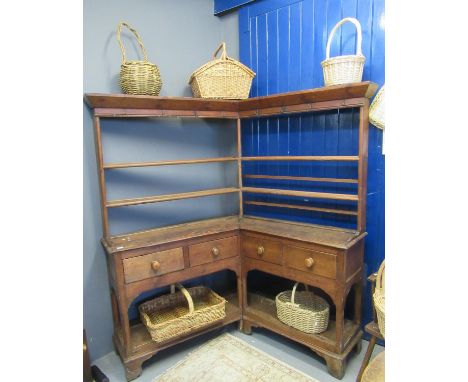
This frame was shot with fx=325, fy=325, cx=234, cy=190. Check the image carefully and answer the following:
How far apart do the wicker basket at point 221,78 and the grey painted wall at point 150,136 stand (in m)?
0.33

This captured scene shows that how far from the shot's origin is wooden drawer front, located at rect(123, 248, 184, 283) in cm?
187

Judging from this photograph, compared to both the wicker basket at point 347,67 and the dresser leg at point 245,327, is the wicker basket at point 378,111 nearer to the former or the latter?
the wicker basket at point 347,67

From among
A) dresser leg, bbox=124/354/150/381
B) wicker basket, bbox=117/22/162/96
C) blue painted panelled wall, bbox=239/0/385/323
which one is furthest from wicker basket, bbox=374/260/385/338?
wicker basket, bbox=117/22/162/96

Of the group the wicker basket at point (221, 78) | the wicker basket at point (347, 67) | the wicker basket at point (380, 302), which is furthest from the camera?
the wicker basket at point (221, 78)

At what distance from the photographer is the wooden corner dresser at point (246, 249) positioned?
1.86 metres

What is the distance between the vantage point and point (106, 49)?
2055mm

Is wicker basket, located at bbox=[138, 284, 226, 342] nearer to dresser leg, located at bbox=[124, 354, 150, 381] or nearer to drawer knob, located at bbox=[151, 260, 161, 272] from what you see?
dresser leg, located at bbox=[124, 354, 150, 381]

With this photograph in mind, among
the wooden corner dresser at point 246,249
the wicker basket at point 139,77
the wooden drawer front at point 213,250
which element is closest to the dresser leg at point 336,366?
the wooden corner dresser at point 246,249

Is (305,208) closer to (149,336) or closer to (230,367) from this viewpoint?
(230,367)

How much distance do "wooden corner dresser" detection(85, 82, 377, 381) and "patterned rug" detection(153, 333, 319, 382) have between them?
14cm

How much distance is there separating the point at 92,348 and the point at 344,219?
1876 mm

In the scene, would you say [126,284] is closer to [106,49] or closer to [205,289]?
[205,289]

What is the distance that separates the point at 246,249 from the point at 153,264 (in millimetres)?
655

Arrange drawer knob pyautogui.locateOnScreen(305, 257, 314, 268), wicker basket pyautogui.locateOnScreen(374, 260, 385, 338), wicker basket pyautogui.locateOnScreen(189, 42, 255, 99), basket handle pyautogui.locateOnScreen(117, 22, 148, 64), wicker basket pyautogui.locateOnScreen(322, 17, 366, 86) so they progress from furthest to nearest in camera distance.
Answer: wicker basket pyautogui.locateOnScreen(189, 42, 255, 99) < basket handle pyautogui.locateOnScreen(117, 22, 148, 64) < drawer knob pyautogui.locateOnScreen(305, 257, 314, 268) < wicker basket pyautogui.locateOnScreen(322, 17, 366, 86) < wicker basket pyautogui.locateOnScreen(374, 260, 385, 338)
